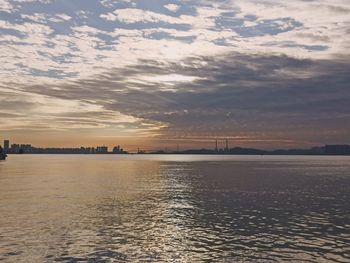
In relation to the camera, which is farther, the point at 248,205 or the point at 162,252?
the point at 248,205

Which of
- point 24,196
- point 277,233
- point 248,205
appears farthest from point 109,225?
point 24,196

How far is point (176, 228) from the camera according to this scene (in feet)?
152

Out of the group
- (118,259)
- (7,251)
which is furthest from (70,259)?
(7,251)

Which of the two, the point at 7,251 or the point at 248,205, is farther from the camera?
the point at 248,205

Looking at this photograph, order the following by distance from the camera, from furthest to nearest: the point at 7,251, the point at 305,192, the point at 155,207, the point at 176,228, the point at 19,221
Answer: the point at 305,192, the point at 155,207, the point at 19,221, the point at 176,228, the point at 7,251

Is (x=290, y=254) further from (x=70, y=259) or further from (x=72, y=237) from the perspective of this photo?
(x=72, y=237)

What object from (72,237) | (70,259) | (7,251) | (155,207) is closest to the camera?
(70,259)

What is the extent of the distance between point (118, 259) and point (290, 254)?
14.4m

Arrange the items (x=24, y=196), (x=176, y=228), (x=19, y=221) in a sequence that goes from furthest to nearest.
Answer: (x=24, y=196) < (x=19, y=221) < (x=176, y=228)

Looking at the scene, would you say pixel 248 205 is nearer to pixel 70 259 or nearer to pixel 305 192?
pixel 305 192

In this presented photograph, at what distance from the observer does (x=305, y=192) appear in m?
87.3

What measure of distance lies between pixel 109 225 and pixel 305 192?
53.3 meters

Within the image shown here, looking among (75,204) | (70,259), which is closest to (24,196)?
(75,204)

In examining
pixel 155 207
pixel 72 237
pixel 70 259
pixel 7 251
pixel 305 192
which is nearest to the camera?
pixel 70 259
